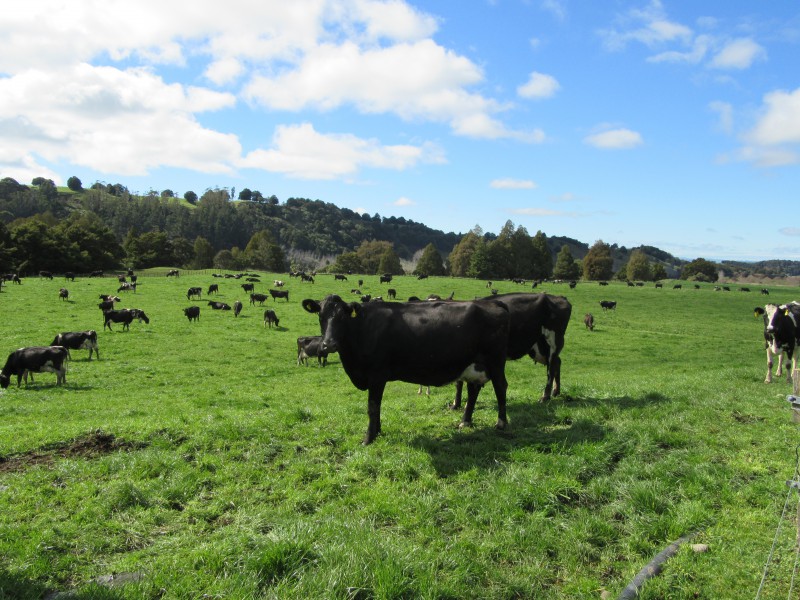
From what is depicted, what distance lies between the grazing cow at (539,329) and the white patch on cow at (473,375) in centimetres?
266

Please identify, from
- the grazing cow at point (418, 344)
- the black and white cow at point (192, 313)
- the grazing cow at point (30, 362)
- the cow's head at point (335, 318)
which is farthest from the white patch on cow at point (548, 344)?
the black and white cow at point (192, 313)

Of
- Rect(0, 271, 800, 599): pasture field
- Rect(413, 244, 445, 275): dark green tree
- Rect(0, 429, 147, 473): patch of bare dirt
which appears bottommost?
Rect(0, 429, 147, 473): patch of bare dirt

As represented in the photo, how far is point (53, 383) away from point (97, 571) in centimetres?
1768

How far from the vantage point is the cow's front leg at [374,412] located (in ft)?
28.5

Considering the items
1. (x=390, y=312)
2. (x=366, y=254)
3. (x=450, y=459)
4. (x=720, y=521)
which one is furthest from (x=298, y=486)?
(x=366, y=254)

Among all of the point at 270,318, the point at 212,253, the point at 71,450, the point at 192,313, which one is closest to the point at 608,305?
the point at 270,318

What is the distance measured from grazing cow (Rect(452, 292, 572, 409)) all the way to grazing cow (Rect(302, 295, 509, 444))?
2580 millimetres

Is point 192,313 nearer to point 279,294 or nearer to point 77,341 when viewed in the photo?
point 77,341

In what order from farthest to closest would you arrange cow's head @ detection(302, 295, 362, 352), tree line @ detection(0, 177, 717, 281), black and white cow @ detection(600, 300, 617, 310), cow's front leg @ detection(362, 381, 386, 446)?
1. tree line @ detection(0, 177, 717, 281)
2. black and white cow @ detection(600, 300, 617, 310)
3. cow's head @ detection(302, 295, 362, 352)
4. cow's front leg @ detection(362, 381, 386, 446)

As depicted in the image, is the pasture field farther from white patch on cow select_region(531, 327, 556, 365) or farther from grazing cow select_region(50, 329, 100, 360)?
grazing cow select_region(50, 329, 100, 360)

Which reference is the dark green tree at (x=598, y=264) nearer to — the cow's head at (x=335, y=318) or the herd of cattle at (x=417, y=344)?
the herd of cattle at (x=417, y=344)

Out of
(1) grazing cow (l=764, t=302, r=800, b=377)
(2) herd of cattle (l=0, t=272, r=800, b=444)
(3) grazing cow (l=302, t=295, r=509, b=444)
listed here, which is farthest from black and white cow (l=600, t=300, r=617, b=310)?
(3) grazing cow (l=302, t=295, r=509, b=444)

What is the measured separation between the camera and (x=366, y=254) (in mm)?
134375

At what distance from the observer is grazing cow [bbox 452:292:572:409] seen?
11977mm
